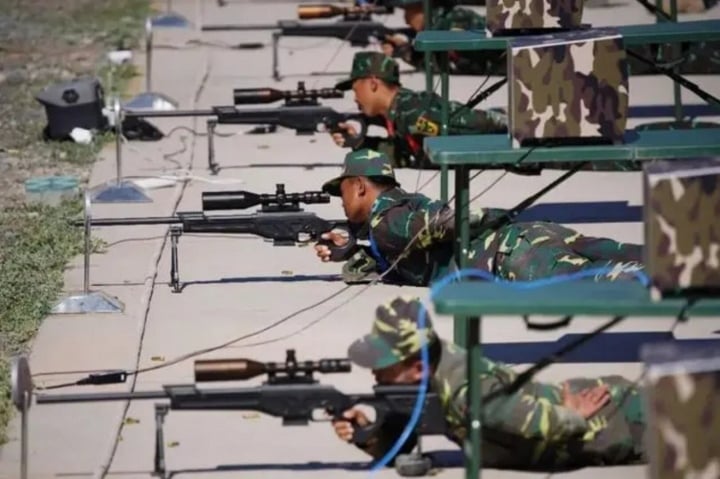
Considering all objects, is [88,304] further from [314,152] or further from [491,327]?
[314,152]

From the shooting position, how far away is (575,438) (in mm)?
7484

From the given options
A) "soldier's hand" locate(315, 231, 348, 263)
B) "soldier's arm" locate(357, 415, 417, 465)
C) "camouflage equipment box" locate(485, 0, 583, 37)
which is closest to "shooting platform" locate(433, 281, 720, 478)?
"soldier's arm" locate(357, 415, 417, 465)

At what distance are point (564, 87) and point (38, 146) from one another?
6.35 metres

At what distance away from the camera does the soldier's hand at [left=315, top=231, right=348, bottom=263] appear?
10125 mm

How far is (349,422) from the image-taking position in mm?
7340

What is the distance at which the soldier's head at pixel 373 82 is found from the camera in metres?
12.2

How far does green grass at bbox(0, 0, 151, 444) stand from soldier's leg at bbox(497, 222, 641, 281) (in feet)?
8.01

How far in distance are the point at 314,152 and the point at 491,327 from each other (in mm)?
4498

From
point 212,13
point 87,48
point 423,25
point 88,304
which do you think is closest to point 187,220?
point 88,304

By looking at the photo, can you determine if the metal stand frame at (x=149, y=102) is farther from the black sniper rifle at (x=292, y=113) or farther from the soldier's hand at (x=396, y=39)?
the black sniper rifle at (x=292, y=113)

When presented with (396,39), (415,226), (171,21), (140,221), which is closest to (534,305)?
(415,226)

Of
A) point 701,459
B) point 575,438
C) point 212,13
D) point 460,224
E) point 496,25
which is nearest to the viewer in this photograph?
point 701,459

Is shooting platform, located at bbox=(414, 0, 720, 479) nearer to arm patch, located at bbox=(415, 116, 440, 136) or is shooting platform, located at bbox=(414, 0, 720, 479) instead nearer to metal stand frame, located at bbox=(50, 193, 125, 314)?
arm patch, located at bbox=(415, 116, 440, 136)

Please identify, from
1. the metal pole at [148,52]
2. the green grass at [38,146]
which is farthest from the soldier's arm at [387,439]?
the metal pole at [148,52]
